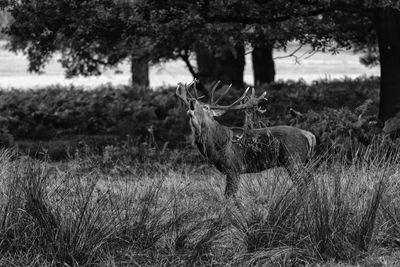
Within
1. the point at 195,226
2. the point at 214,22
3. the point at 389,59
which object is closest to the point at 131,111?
the point at 214,22

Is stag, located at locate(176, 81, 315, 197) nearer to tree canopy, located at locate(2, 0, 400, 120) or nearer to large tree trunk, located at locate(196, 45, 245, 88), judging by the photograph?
tree canopy, located at locate(2, 0, 400, 120)

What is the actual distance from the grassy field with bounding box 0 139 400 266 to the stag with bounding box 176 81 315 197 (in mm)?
1149

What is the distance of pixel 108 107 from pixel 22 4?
16.2ft

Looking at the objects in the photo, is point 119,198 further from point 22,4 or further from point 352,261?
point 22,4

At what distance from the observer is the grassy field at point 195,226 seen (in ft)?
22.2

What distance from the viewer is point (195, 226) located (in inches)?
286

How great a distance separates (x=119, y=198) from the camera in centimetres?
764

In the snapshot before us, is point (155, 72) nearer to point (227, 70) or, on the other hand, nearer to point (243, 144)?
point (227, 70)

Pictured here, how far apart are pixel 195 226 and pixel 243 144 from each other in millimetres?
1881

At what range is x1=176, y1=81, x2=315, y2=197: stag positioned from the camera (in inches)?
346

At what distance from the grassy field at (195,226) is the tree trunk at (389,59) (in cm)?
631

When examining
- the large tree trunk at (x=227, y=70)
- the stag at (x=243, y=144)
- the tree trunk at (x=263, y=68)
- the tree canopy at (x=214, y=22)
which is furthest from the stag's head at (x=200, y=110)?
the tree trunk at (x=263, y=68)

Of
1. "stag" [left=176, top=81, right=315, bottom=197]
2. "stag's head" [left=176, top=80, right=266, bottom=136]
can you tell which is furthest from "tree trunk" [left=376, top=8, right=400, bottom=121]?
"stag's head" [left=176, top=80, right=266, bottom=136]

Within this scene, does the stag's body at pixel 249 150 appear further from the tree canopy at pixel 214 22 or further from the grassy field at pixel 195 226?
the tree canopy at pixel 214 22
